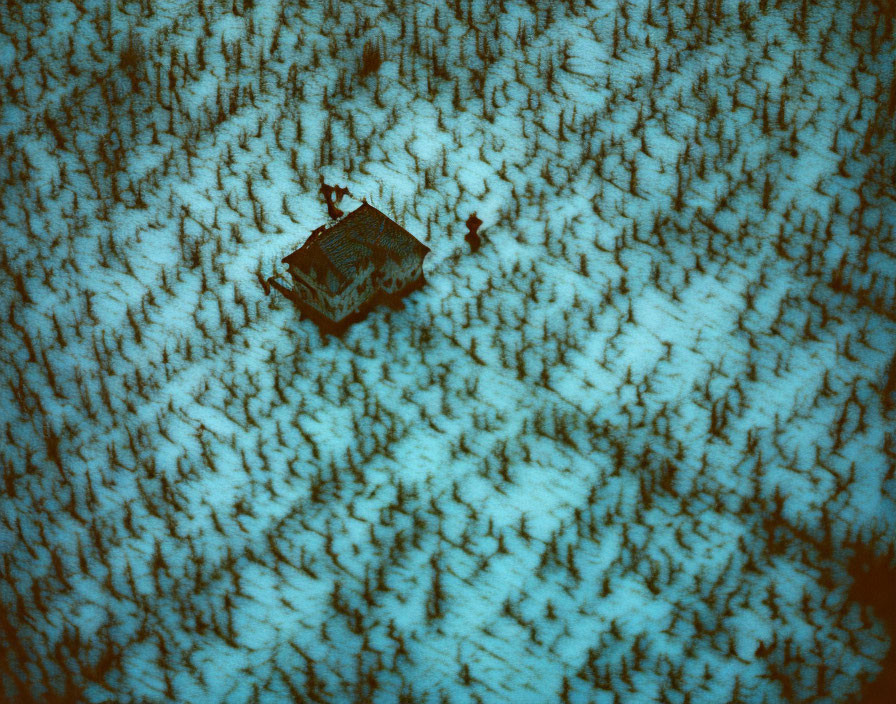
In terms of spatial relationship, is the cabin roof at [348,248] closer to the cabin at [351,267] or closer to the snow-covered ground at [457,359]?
the cabin at [351,267]

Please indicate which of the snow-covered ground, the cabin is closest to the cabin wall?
the cabin

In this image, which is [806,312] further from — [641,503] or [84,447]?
[84,447]

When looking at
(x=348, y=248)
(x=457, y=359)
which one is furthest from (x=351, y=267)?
(x=457, y=359)

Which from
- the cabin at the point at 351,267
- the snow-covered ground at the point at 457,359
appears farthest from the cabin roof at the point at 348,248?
the snow-covered ground at the point at 457,359

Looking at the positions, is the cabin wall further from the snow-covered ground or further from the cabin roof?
the snow-covered ground

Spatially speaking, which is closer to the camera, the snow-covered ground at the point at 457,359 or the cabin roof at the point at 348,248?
the snow-covered ground at the point at 457,359

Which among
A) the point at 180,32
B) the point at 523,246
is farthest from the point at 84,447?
the point at 180,32

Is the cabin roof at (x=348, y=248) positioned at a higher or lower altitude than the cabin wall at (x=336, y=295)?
higher
